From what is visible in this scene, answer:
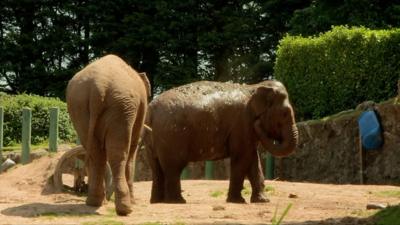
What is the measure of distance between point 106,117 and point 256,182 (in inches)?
136

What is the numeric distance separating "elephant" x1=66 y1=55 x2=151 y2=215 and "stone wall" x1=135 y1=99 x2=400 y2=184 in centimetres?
860

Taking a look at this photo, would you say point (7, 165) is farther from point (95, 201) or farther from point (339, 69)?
point (95, 201)

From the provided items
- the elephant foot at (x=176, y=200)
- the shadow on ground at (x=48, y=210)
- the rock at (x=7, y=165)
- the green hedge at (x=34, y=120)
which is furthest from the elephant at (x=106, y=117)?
the green hedge at (x=34, y=120)

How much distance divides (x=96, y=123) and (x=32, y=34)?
26.3 metres

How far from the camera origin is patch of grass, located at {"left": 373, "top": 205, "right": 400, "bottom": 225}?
8.62m

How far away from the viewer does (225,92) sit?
12867 millimetres

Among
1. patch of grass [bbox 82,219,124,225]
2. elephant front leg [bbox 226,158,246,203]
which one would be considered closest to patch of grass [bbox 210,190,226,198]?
elephant front leg [bbox 226,158,246,203]

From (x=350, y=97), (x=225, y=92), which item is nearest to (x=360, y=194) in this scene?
(x=225, y=92)

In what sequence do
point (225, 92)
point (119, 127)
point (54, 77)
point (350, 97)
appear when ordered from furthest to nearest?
point (54, 77), point (350, 97), point (225, 92), point (119, 127)

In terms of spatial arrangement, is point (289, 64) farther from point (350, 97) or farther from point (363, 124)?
point (363, 124)

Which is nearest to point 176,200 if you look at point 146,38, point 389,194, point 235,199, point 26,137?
point 235,199

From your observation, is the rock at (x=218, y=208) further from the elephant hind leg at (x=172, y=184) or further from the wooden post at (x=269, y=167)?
the wooden post at (x=269, y=167)

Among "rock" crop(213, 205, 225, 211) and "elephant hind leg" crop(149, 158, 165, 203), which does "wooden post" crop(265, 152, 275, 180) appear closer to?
"elephant hind leg" crop(149, 158, 165, 203)

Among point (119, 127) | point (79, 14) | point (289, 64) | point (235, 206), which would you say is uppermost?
point (79, 14)
